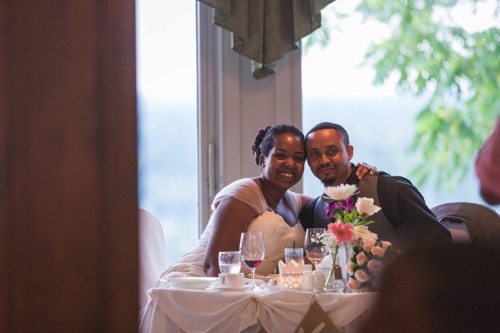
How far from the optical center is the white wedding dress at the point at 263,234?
3.49 meters

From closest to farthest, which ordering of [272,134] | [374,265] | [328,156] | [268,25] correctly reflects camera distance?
[374,265] < [328,156] < [272,134] < [268,25]

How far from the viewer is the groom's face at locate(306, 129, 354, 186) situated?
11.8 feet

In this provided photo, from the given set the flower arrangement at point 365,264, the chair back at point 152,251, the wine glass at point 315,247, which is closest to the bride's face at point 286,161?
the chair back at point 152,251

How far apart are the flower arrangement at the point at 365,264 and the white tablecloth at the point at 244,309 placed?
7 centimetres

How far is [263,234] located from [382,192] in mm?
564

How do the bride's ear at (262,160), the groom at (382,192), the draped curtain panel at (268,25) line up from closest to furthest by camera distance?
the groom at (382,192), the bride's ear at (262,160), the draped curtain panel at (268,25)

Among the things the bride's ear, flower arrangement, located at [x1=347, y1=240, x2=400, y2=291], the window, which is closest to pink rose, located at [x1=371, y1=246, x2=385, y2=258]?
flower arrangement, located at [x1=347, y1=240, x2=400, y2=291]

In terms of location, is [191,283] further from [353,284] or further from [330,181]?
[330,181]

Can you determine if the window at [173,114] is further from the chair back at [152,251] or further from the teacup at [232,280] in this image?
the teacup at [232,280]

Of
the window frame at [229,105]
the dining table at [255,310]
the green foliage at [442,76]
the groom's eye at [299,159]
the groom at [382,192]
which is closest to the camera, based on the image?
the dining table at [255,310]

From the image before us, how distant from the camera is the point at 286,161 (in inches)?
144

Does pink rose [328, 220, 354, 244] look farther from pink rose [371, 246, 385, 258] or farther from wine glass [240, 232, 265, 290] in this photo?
wine glass [240, 232, 265, 290]

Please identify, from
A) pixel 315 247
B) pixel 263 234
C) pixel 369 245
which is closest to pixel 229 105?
pixel 263 234

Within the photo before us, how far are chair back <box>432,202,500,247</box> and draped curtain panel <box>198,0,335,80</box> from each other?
3.96 feet
